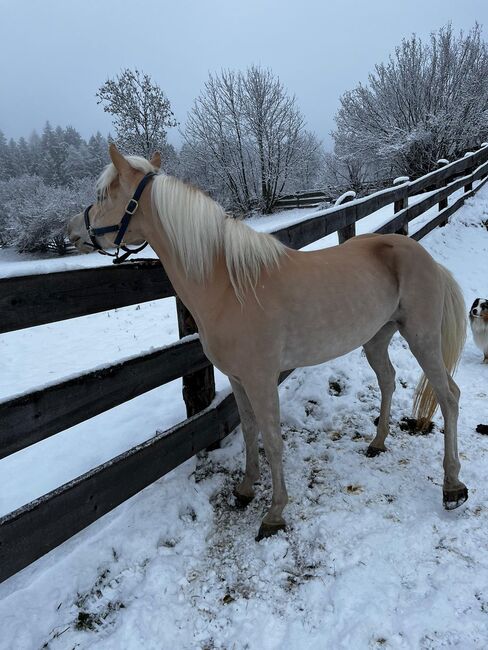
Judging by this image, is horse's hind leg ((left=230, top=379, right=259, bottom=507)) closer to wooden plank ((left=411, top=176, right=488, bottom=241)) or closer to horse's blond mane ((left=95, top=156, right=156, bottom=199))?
horse's blond mane ((left=95, top=156, right=156, bottom=199))

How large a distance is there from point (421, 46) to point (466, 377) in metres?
19.6

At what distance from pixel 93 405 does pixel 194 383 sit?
2.84 ft

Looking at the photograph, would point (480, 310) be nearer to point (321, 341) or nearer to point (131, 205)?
point (321, 341)

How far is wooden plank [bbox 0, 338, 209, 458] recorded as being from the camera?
5.62ft

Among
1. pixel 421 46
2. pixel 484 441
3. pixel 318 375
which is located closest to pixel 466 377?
pixel 484 441

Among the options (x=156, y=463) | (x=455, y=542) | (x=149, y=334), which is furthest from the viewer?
(x=149, y=334)

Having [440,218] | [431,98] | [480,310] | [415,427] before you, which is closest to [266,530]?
[415,427]

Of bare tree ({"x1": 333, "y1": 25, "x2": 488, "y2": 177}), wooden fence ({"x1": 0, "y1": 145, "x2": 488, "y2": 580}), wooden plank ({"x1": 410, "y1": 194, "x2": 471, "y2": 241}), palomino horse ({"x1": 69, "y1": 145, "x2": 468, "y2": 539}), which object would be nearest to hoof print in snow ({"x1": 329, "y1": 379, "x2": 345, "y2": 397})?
wooden fence ({"x1": 0, "y1": 145, "x2": 488, "y2": 580})

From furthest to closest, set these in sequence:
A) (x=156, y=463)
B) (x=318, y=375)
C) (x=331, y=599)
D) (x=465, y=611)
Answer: (x=318, y=375), (x=156, y=463), (x=331, y=599), (x=465, y=611)

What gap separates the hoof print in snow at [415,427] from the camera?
3.13m

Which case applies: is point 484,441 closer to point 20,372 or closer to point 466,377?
point 466,377

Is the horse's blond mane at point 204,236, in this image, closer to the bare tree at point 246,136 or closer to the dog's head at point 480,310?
the dog's head at point 480,310

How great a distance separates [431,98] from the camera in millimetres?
17734

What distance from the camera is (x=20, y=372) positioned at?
5.07m
